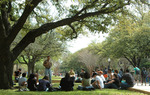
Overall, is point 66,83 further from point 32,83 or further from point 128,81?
point 128,81

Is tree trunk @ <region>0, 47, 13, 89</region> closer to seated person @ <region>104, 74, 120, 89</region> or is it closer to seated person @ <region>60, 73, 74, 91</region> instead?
seated person @ <region>60, 73, 74, 91</region>

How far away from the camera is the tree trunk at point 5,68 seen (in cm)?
913

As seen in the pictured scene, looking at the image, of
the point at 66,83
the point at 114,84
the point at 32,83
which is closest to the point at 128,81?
the point at 114,84

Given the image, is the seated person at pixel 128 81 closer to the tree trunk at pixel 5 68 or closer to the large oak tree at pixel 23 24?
the large oak tree at pixel 23 24

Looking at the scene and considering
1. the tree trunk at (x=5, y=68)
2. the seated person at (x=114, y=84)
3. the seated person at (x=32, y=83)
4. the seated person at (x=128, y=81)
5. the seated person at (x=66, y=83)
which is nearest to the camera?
the seated person at (x=66, y=83)

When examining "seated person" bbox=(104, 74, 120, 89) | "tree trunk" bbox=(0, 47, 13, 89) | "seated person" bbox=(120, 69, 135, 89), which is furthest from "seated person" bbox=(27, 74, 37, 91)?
"seated person" bbox=(120, 69, 135, 89)

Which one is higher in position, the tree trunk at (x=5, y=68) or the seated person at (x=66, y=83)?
the tree trunk at (x=5, y=68)

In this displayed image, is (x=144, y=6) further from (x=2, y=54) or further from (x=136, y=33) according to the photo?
(x=136, y=33)

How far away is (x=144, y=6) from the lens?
10.4 metres

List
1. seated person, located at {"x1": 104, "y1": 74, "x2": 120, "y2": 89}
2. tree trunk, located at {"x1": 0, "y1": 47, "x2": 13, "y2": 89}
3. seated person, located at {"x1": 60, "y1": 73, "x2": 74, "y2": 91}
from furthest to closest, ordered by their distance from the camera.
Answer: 1. seated person, located at {"x1": 104, "y1": 74, "x2": 120, "y2": 89}
2. tree trunk, located at {"x1": 0, "y1": 47, "x2": 13, "y2": 89}
3. seated person, located at {"x1": 60, "y1": 73, "x2": 74, "y2": 91}

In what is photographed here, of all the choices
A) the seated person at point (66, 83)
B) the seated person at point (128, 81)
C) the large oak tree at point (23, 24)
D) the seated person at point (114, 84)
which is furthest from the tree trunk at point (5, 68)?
the seated person at point (128, 81)

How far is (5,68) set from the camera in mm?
9336

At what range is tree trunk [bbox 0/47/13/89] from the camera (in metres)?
9.13

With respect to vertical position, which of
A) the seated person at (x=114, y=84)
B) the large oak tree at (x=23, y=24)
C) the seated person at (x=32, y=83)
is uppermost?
the large oak tree at (x=23, y=24)
